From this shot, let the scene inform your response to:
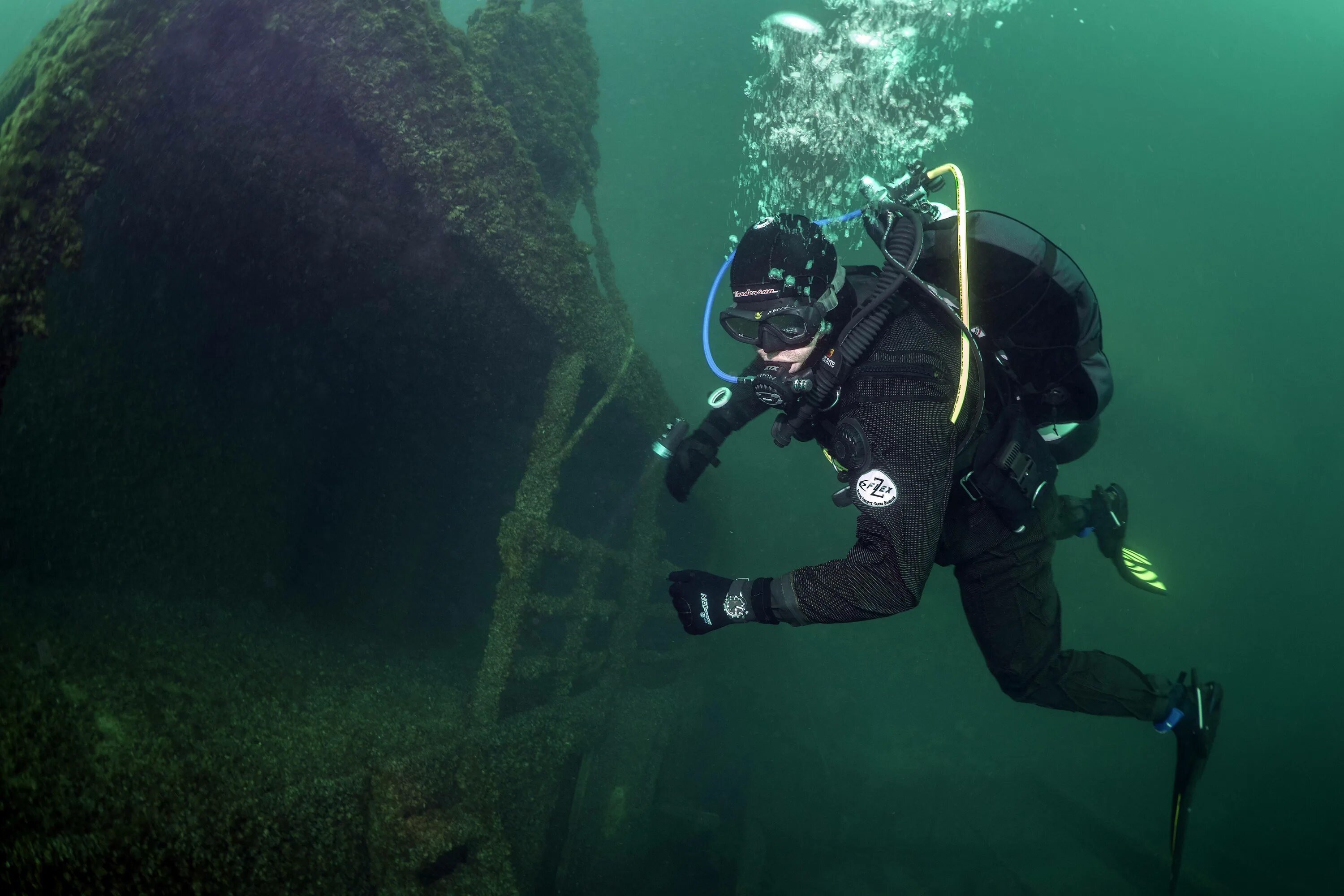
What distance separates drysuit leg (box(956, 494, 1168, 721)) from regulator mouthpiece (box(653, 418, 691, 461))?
1748 mm

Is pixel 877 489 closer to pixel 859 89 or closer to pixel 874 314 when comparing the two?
pixel 874 314

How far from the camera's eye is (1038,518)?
2.92m

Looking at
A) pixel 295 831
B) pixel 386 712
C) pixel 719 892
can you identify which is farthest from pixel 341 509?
pixel 719 892

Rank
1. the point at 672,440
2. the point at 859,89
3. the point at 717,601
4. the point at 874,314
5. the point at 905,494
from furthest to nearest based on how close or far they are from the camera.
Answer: the point at 859,89
the point at 672,440
the point at 717,601
the point at 874,314
the point at 905,494

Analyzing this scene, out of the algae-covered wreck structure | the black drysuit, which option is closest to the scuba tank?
the black drysuit

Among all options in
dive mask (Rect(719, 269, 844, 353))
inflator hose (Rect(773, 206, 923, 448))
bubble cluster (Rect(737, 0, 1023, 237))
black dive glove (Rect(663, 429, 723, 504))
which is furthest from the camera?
bubble cluster (Rect(737, 0, 1023, 237))

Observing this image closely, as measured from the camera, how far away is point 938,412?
89.3 inches

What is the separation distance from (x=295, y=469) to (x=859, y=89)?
16.9 meters

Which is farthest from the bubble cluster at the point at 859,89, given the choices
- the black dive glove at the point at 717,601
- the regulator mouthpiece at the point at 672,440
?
the black dive glove at the point at 717,601

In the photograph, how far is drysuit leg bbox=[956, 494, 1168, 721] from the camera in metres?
3.00

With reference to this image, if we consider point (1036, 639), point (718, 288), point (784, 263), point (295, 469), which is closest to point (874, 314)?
point (784, 263)

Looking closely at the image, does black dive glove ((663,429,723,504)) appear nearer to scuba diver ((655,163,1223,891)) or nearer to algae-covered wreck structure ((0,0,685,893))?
scuba diver ((655,163,1223,891))

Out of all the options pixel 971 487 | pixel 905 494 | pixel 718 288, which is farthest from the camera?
pixel 718 288

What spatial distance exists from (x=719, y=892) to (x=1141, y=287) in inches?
771
